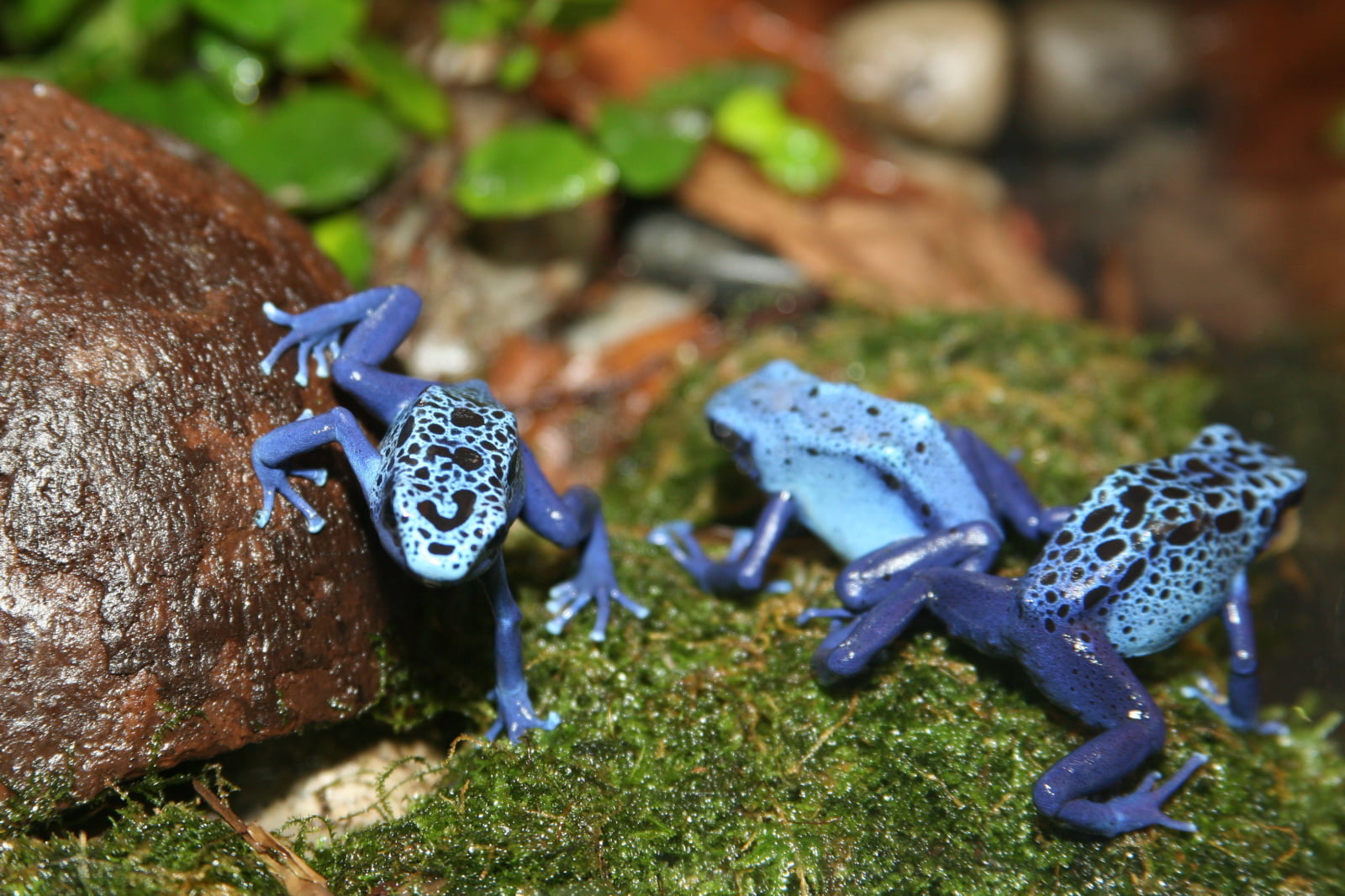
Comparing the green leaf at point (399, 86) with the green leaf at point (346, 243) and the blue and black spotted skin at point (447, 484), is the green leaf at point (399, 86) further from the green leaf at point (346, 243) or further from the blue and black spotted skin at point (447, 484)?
the blue and black spotted skin at point (447, 484)

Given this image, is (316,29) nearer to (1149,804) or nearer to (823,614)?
(823,614)

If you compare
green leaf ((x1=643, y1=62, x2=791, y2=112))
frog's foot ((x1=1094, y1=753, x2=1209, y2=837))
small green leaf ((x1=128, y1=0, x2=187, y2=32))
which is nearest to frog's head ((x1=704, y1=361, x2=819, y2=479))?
frog's foot ((x1=1094, y1=753, x2=1209, y2=837))

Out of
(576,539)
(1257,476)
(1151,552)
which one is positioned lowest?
(576,539)

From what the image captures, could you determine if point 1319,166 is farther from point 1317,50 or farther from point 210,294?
point 210,294

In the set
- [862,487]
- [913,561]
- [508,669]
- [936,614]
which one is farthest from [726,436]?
[508,669]

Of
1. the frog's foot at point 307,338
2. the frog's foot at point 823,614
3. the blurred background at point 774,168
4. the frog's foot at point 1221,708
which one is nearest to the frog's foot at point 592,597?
the frog's foot at point 823,614

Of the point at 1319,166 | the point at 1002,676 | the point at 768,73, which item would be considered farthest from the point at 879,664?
the point at 1319,166
